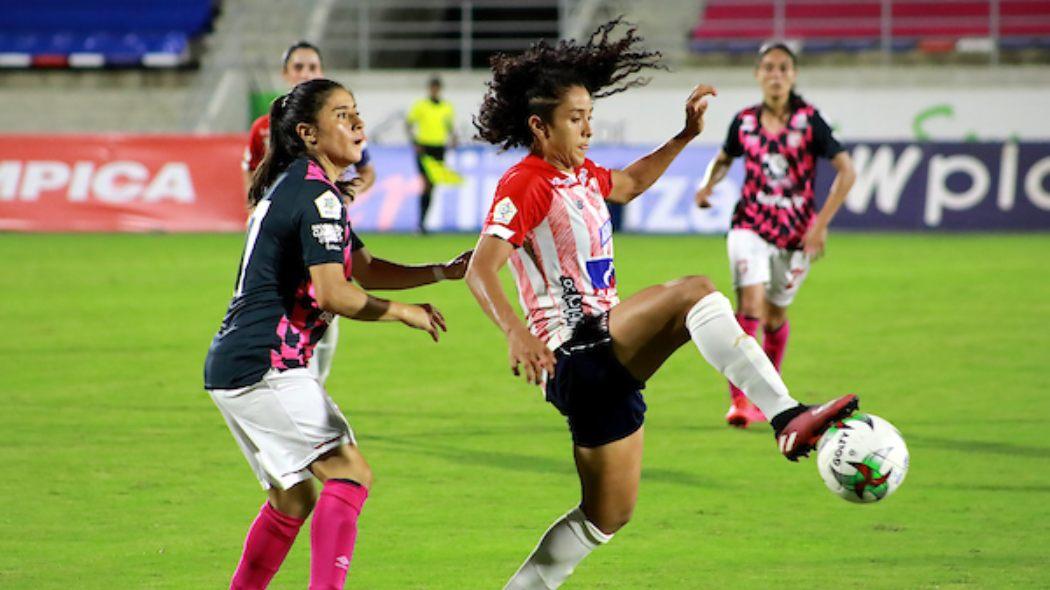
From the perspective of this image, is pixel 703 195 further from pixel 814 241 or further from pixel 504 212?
pixel 504 212

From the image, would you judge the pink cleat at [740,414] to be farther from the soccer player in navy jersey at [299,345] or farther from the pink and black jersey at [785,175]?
the soccer player in navy jersey at [299,345]

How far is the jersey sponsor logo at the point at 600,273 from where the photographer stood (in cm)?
534

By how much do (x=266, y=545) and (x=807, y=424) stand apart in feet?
5.83

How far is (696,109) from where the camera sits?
5.78m

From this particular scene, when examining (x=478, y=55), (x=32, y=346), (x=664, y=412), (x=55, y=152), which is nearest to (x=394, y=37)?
(x=478, y=55)

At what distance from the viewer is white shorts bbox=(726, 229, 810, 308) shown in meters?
9.91

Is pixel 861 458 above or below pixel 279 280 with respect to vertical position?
below

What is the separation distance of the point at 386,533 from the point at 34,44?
25447mm

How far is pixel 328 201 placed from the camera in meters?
4.99

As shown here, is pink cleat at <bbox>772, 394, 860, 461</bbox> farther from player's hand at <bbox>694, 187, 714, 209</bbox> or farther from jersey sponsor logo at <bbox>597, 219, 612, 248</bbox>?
player's hand at <bbox>694, 187, 714, 209</bbox>

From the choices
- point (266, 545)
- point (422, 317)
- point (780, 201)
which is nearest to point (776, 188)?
point (780, 201)

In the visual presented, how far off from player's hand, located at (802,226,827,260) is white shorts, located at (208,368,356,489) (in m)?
5.31

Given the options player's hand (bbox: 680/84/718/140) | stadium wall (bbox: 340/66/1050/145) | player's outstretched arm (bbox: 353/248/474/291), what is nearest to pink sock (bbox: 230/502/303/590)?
player's outstretched arm (bbox: 353/248/474/291)

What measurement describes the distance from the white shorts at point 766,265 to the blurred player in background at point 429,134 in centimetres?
1403
